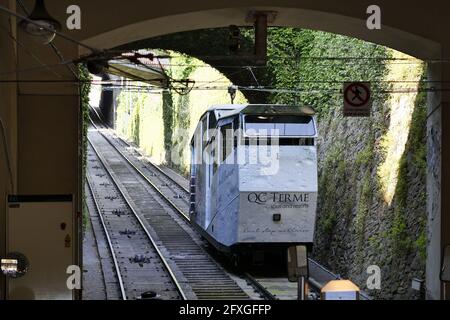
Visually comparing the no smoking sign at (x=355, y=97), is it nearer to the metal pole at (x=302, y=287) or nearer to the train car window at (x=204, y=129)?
the metal pole at (x=302, y=287)

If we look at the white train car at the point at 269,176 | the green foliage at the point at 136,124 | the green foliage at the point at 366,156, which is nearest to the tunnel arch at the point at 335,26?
the white train car at the point at 269,176

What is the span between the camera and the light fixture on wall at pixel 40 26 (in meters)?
8.08

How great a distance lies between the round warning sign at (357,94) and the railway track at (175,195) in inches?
123

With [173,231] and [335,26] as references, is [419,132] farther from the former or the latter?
[173,231]

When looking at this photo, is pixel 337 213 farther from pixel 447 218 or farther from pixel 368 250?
pixel 447 218

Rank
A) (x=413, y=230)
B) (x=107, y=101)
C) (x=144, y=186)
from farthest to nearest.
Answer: (x=107, y=101), (x=144, y=186), (x=413, y=230)

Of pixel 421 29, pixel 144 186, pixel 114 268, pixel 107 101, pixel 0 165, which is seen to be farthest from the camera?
pixel 107 101

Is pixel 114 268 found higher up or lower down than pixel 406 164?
lower down

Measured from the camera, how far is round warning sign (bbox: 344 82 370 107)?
13.7 metres

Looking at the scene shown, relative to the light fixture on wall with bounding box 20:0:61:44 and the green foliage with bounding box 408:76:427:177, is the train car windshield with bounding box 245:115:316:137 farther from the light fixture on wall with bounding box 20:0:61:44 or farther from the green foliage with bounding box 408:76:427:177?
the light fixture on wall with bounding box 20:0:61:44

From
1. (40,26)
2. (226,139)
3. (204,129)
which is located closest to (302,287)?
(40,26)
